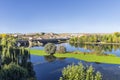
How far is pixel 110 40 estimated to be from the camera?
112 m

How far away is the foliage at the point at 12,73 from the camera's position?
81.8 ft

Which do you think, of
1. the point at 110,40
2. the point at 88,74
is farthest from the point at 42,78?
the point at 110,40

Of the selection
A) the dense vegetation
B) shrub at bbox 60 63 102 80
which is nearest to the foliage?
the dense vegetation

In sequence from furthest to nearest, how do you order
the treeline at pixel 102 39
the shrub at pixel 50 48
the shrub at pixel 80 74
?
the treeline at pixel 102 39
the shrub at pixel 50 48
the shrub at pixel 80 74

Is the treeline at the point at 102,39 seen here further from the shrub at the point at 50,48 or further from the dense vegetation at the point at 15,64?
the dense vegetation at the point at 15,64

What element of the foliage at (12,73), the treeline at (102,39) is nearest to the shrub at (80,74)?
the foliage at (12,73)

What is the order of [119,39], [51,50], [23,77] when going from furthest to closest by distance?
[119,39]
[51,50]
[23,77]

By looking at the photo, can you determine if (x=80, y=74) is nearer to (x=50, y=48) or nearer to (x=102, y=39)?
(x=50, y=48)

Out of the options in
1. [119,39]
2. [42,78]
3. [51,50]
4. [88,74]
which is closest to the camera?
[88,74]

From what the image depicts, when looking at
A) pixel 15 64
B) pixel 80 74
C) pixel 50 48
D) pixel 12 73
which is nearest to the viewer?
pixel 80 74

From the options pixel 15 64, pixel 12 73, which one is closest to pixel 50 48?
pixel 15 64

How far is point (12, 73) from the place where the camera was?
2589cm

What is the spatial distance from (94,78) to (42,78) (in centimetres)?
1345

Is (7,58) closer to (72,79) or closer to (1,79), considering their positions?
(1,79)
